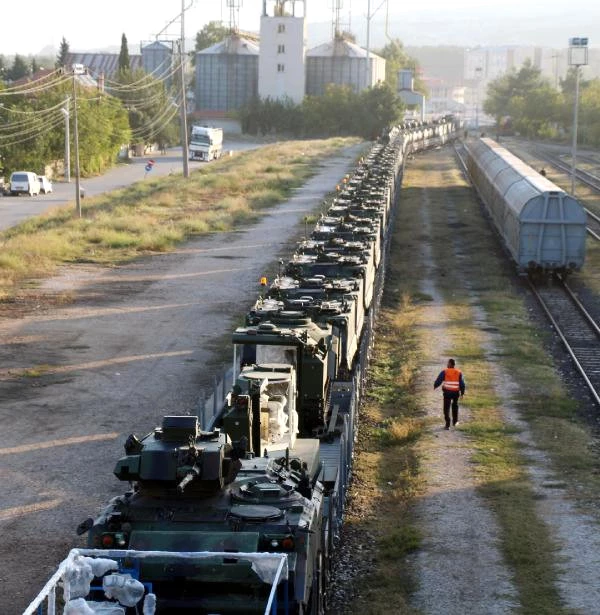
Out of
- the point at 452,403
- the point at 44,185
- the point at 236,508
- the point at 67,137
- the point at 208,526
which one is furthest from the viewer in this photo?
the point at 67,137

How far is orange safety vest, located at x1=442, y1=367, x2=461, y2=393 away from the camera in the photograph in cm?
2475

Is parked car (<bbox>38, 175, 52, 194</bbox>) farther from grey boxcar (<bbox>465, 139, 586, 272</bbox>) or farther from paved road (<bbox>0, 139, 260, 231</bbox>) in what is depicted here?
grey boxcar (<bbox>465, 139, 586, 272</bbox>)

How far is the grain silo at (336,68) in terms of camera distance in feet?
559

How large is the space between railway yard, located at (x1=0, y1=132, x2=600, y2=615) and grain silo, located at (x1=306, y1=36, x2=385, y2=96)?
12215 cm

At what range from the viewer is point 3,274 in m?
44.6

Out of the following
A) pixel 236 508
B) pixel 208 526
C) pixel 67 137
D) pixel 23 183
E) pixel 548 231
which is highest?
pixel 236 508

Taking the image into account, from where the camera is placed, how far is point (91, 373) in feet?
99.0

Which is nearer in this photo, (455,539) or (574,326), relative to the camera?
(455,539)

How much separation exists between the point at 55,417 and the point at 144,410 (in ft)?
6.07

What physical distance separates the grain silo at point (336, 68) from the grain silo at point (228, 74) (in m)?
7.94

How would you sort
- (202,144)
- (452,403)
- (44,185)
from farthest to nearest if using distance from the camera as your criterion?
(202,144), (44,185), (452,403)

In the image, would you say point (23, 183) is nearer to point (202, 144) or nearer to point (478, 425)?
point (202, 144)

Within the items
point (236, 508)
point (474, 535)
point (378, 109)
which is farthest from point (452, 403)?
point (378, 109)

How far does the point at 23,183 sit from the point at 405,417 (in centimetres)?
5922
